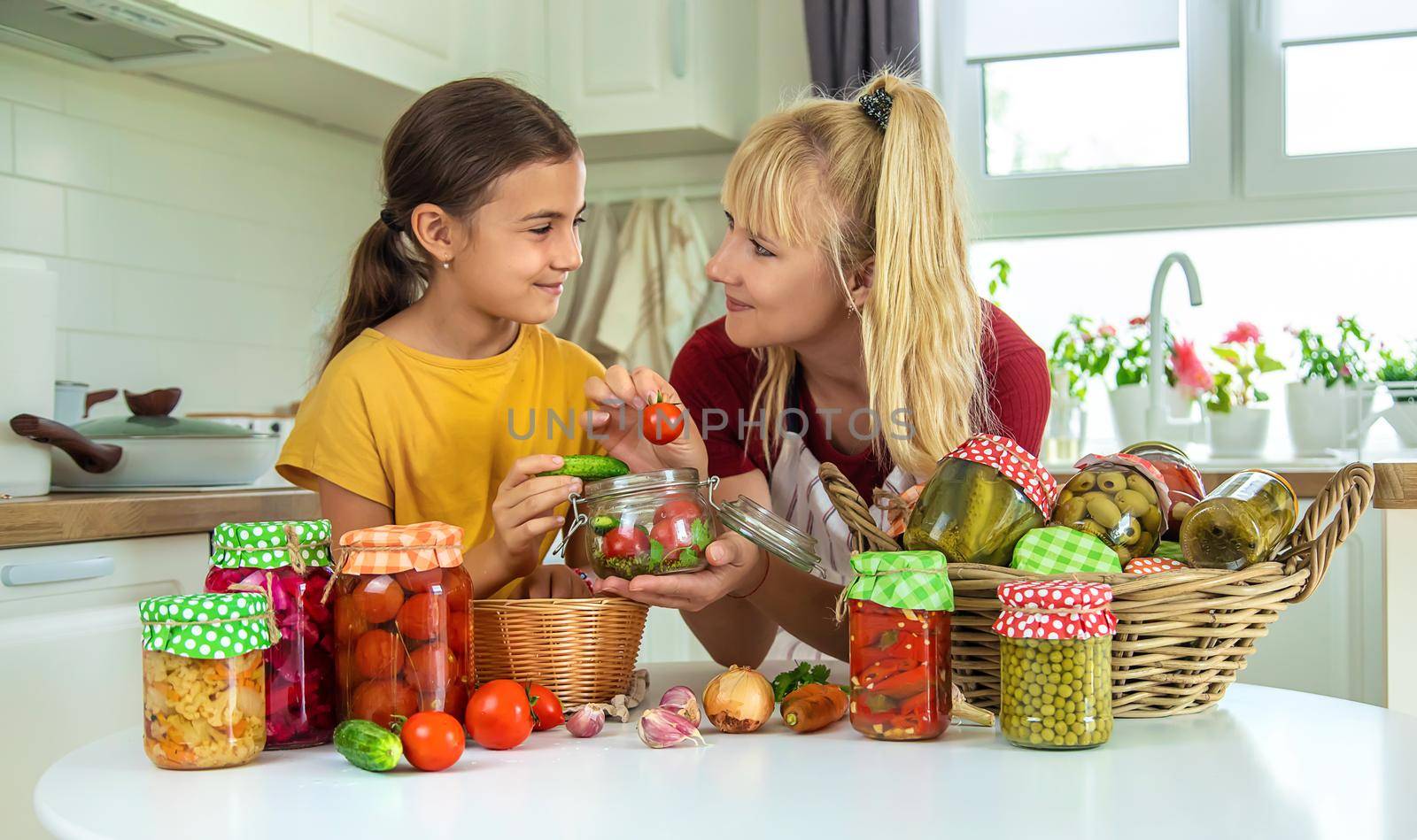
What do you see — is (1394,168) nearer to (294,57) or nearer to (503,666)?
(294,57)

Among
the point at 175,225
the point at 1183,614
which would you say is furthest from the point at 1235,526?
the point at 175,225

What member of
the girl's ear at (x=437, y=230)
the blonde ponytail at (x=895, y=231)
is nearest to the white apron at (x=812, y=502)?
the blonde ponytail at (x=895, y=231)

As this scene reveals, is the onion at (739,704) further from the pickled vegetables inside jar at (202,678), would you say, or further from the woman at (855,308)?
the woman at (855,308)

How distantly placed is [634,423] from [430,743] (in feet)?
2.01

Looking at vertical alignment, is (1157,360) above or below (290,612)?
above

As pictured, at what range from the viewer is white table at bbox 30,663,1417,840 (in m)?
0.69

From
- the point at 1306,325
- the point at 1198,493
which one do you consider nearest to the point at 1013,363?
the point at 1198,493

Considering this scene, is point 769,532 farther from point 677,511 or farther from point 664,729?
point 664,729

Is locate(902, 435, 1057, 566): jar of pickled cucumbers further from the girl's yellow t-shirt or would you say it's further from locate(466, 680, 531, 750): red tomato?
the girl's yellow t-shirt

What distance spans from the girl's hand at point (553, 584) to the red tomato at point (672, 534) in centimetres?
25

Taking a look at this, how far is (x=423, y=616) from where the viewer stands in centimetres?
87

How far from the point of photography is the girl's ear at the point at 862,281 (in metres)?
1.56

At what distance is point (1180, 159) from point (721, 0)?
1.18 m

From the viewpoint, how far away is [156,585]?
1826 millimetres
